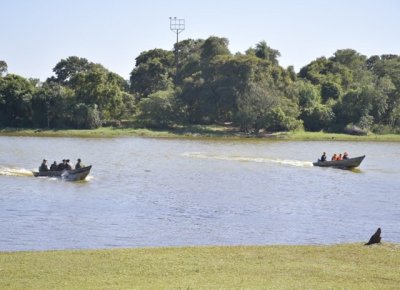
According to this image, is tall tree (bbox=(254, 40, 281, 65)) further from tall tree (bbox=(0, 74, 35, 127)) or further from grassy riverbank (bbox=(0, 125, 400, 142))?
tall tree (bbox=(0, 74, 35, 127))

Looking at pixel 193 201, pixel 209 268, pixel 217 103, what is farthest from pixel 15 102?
pixel 209 268

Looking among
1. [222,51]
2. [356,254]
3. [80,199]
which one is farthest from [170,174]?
[222,51]

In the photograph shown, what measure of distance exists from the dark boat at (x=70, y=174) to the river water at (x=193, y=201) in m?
0.74

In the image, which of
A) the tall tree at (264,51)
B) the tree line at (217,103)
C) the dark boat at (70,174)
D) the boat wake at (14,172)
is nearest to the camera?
the dark boat at (70,174)

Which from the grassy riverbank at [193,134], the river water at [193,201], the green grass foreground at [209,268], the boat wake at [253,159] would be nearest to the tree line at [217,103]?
the grassy riverbank at [193,134]

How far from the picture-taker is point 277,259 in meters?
22.3

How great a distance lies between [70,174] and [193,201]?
13.2m

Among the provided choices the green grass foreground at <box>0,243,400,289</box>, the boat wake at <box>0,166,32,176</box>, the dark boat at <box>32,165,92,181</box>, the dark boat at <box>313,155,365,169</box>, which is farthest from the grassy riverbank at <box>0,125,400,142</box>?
the green grass foreground at <box>0,243,400,289</box>

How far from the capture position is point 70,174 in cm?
4969

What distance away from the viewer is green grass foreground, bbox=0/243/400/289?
1873cm

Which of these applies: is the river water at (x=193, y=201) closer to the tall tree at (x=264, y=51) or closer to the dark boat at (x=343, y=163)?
the dark boat at (x=343, y=163)

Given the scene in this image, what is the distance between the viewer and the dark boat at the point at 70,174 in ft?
161

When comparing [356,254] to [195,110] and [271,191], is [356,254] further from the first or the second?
[195,110]

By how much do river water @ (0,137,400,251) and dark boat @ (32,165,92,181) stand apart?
741 mm
